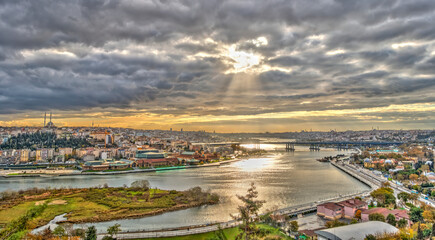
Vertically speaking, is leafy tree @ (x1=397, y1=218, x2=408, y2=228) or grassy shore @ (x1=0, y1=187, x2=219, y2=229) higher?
leafy tree @ (x1=397, y1=218, x2=408, y2=228)

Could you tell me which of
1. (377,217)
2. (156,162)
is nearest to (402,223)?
(377,217)

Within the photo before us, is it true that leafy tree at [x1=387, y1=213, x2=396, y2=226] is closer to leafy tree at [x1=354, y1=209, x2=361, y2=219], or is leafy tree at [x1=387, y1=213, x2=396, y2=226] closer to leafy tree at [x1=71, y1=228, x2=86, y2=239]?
leafy tree at [x1=354, y1=209, x2=361, y2=219]

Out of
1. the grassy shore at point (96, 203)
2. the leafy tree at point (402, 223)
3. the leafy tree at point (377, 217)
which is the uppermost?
the leafy tree at point (377, 217)

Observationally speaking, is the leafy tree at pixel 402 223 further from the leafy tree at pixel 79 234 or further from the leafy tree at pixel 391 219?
the leafy tree at pixel 79 234

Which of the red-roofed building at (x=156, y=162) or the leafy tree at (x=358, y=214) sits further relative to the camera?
the red-roofed building at (x=156, y=162)

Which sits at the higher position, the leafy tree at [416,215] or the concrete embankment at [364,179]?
the leafy tree at [416,215]

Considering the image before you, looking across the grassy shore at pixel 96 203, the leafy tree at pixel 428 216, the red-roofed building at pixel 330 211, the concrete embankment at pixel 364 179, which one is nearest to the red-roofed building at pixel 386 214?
the leafy tree at pixel 428 216

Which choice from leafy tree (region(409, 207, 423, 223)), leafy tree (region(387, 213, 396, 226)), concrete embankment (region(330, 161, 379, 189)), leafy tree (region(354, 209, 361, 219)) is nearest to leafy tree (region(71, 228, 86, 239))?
leafy tree (region(354, 209, 361, 219))

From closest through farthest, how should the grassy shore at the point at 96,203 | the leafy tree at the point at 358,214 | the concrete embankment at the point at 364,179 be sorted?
the leafy tree at the point at 358,214 < the grassy shore at the point at 96,203 < the concrete embankment at the point at 364,179
